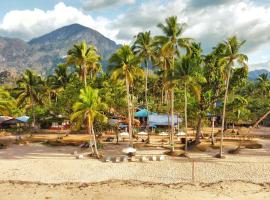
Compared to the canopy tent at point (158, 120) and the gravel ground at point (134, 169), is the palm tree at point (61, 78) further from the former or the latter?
the gravel ground at point (134, 169)

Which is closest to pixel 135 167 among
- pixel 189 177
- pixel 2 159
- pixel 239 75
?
pixel 189 177

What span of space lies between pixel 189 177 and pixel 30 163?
17.1 meters

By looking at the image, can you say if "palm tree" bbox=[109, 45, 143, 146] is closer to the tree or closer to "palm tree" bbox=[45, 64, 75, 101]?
"palm tree" bbox=[45, 64, 75, 101]

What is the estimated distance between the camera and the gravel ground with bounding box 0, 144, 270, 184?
108 feet

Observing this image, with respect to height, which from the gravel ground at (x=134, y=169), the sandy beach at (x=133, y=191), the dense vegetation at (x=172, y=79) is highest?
the dense vegetation at (x=172, y=79)

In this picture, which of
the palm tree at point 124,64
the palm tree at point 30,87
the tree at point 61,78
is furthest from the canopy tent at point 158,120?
the palm tree at point 124,64

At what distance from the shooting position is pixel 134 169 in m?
36.3

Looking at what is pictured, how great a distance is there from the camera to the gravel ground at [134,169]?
108ft

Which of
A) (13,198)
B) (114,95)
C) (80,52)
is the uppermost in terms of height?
(80,52)

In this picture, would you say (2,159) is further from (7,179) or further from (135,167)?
(135,167)

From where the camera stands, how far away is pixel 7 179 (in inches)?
1304

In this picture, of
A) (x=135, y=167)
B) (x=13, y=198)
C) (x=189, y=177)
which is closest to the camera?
(x=13, y=198)

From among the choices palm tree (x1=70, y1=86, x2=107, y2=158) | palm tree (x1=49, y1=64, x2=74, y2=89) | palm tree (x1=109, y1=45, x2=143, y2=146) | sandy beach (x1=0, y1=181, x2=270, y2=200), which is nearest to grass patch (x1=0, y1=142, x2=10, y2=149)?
palm tree (x1=70, y1=86, x2=107, y2=158)

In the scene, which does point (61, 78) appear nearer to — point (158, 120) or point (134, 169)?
point (158, 120)
